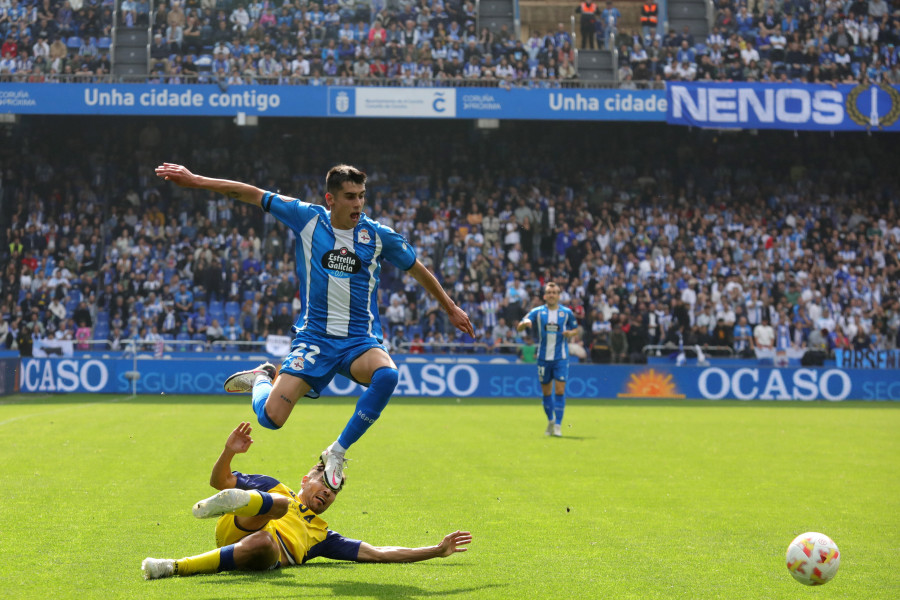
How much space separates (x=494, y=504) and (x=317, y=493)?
310cm

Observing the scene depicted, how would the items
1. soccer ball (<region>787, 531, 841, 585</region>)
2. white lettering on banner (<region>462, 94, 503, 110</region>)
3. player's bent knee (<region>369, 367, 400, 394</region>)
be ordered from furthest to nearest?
1. white lettering on banner (<region>462, 94, 503, 110</region>)
2. player's bent knee (<region>369, 367, 400, 394</region>)
3. soccer ball (<region>787, 531, 841, 585</region>)

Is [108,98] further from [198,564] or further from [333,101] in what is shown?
[198,564]

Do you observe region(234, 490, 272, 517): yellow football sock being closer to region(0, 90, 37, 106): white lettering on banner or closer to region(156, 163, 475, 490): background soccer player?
region(156, 163, 475, 490): background soccer player

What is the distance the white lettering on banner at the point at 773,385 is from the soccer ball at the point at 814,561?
69.0 feet

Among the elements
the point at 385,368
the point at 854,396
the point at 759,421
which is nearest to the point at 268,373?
the point at 385,368

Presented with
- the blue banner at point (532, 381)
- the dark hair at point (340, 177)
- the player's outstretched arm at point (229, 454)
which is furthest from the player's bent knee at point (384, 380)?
the blue banner at point (532, 381)

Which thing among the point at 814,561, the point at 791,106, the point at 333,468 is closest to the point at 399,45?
the point at 791,106

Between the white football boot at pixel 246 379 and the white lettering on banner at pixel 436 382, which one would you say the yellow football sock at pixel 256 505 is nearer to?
the white football boot at pixel 246 379

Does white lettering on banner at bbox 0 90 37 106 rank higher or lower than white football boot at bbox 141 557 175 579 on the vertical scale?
higher

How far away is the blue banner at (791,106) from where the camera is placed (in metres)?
29.4

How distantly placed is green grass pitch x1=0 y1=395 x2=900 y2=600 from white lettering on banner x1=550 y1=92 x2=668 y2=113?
44.4 feet

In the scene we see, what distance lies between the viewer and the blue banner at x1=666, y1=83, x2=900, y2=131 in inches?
1158

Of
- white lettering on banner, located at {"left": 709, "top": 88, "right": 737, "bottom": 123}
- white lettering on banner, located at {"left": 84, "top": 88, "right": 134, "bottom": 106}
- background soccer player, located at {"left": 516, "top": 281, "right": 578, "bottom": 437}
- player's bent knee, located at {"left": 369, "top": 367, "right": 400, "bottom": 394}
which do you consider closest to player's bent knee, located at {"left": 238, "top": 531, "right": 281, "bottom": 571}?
player's bent knee, located at {"left": 369, "top": 367, "right": 400, "bottom": 394}

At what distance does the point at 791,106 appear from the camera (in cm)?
2988
